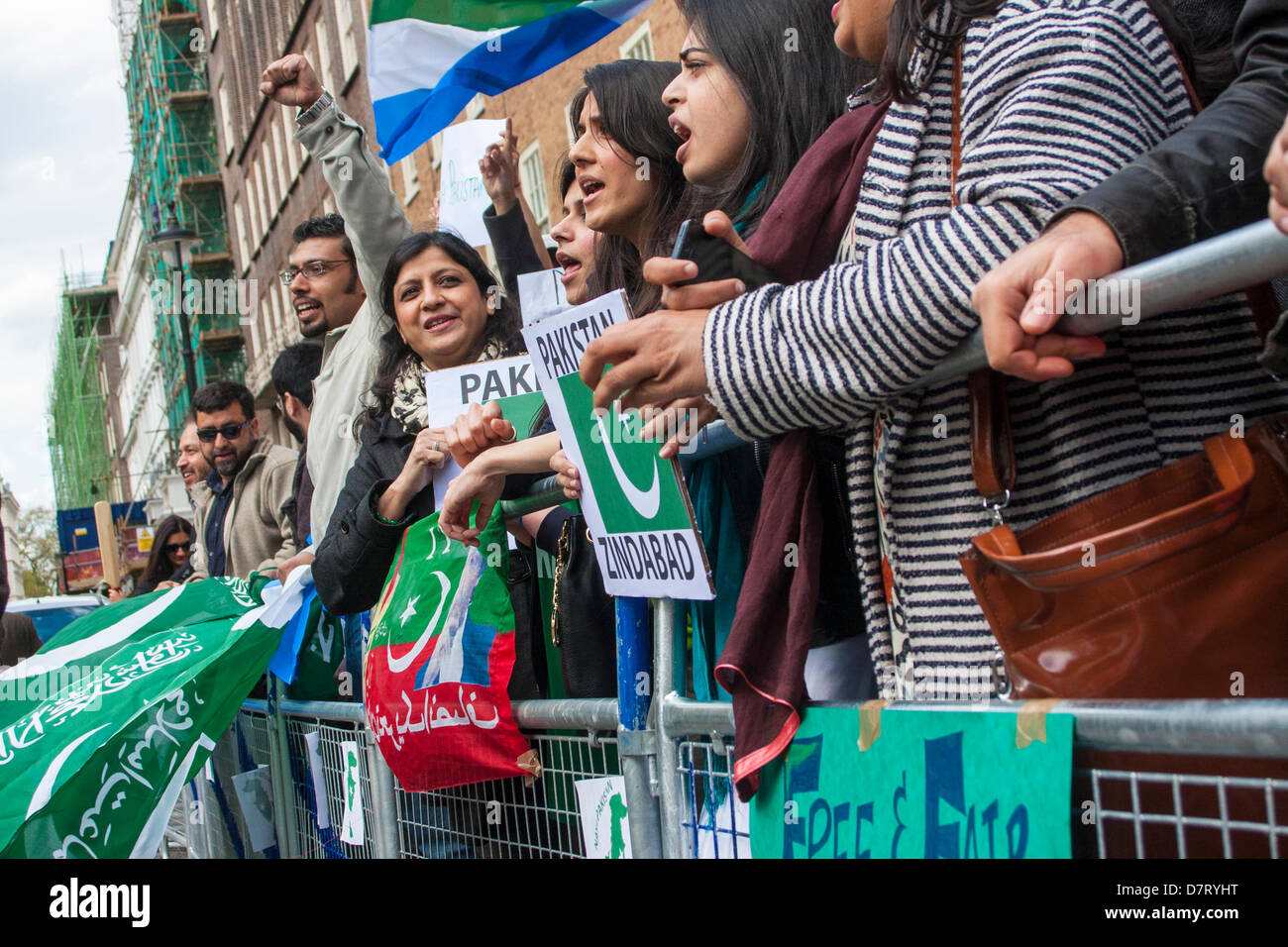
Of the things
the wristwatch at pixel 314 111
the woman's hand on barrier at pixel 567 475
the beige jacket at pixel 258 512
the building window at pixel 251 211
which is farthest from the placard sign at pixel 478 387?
the building window at pixel 251 211

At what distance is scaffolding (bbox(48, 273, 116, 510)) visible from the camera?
69062 millimetres

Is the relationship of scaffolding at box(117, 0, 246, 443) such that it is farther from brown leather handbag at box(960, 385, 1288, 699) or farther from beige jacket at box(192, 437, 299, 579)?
brown leather handbag at box(960, 385, 1288, 699)

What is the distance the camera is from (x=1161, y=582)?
1387 millimetres

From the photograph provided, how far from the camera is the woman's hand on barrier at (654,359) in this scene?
5.89 feet

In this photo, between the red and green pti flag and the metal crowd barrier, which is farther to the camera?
the red and green pti flag

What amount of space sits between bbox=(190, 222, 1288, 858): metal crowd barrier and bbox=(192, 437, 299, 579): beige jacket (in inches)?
89.7

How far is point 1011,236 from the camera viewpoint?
1575mm

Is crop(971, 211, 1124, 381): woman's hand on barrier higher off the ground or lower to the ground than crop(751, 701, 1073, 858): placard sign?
higher

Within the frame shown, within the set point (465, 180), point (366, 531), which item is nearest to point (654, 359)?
point (366, 531)

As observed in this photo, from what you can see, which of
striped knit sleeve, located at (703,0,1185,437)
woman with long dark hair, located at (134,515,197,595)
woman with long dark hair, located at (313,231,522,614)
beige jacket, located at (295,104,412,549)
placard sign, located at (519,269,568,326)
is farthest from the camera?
woman with long dark hair, located at (134,515,197,595)

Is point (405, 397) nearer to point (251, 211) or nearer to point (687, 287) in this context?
point (687, 287)

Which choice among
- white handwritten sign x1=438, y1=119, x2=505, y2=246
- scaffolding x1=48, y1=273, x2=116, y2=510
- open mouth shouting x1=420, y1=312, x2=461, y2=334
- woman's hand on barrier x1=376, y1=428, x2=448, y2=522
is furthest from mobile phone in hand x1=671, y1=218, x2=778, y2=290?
scaffolding x1=48, y1=273, x2=116, y2=510

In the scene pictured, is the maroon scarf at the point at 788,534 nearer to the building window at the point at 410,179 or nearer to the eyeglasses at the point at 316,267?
the eyeglasses at the point at 316,267
